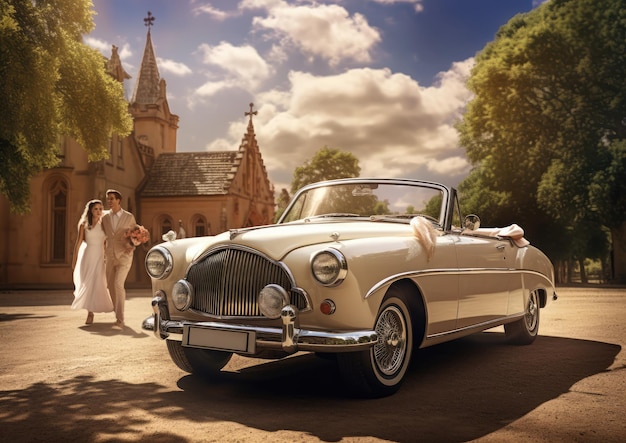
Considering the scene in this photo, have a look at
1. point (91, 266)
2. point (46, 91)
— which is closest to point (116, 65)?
point (46, 91)

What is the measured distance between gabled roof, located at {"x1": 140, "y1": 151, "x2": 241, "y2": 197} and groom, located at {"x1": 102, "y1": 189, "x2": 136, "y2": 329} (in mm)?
27111

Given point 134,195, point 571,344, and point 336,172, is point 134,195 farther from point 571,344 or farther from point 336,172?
Result: point 571,344

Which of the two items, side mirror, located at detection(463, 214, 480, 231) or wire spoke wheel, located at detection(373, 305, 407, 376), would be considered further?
side mirror, located at detection(463, 214, 480, 231)

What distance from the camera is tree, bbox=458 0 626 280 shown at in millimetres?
27578

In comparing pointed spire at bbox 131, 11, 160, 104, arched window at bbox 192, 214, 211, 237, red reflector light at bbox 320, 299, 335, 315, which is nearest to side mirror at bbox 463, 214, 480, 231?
red reflector light at bbox 320, 299, 335, 315

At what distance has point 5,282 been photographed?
30.9 meters

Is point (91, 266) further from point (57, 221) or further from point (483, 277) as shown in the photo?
point (57, 221)

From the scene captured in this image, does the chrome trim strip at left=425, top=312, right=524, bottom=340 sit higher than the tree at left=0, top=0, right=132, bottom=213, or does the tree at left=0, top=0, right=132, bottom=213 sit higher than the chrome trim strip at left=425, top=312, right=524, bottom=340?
the tree at left=0, top=0, right=132, bottom=213

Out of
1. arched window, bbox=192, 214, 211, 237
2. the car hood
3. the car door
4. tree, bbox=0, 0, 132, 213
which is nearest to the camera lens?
the car hood

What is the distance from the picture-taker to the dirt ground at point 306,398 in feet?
14.1

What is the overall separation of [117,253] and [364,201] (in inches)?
193

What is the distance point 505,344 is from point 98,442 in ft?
18.5

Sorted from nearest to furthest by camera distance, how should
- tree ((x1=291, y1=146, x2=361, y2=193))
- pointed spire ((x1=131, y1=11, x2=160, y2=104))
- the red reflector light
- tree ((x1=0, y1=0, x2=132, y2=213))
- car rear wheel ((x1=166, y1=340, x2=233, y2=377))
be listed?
the red reflector light → car rear wheel ((x1=166, y1=340, x2=233, y2=377)) → tree ((x1=0, y1=0, x2=132, y2=213)) → pointed spire ((x1=131, y1=11, x2=160, y2=104)) → tree ((x1=291, y1=146, x2=361, y2=193))

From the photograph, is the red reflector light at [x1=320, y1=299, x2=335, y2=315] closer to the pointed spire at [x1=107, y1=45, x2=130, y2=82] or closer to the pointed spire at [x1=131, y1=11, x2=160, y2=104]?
the pointed spire at [x1=107, y1=45, x2=130, y2=82]
